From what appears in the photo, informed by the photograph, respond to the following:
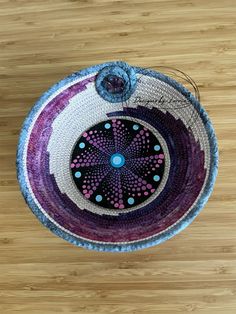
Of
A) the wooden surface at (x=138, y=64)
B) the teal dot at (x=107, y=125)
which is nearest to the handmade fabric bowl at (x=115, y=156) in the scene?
the teal dot at (x=107, y=125)

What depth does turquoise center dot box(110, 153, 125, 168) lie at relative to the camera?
140 cm

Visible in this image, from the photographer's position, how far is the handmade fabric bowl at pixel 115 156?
3.96ft

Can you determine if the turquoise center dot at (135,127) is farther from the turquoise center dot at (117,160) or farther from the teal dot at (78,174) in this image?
the teal dot at (78,174)

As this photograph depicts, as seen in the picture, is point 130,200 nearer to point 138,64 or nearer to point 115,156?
point 115,156

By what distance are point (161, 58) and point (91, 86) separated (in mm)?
325

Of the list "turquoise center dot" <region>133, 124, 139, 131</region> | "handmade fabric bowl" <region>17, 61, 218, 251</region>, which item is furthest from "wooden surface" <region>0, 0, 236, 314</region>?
"turquoise center dot" <region>133, 124, 139, 131</region>

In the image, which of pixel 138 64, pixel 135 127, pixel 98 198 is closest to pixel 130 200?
pixel 98 198

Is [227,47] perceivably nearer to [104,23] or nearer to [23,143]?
[104,23]

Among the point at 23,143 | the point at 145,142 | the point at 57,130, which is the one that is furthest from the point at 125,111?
the point at 23,143

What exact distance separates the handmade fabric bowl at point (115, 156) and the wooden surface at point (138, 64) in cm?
14

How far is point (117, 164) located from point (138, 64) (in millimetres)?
383

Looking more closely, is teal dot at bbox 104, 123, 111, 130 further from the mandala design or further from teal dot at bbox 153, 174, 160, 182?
teal dot at bbox 153, 174, 160, 182

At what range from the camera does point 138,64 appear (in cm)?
154

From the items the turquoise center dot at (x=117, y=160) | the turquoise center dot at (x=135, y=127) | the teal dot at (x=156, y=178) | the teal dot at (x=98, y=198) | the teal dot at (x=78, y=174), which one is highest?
the turquoise center dot at (x=135, y=127)
